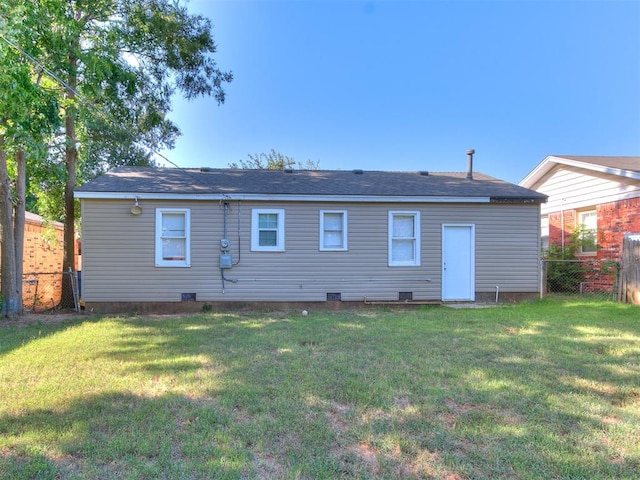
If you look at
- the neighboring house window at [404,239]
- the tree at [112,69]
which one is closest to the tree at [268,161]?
the tree at [112,69]

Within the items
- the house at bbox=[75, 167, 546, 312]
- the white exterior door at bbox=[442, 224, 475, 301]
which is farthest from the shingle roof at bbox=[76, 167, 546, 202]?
the white exterior door at bbox=[442, 224, 475, 301]

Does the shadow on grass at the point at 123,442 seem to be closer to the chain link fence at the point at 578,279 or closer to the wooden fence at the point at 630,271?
the wooden fence at the point at 630,271

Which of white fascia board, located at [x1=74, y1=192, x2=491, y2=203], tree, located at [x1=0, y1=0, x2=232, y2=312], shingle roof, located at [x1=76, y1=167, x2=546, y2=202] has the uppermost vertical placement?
tree, located at [x1=0, y1=0, x2=232, y2=312]

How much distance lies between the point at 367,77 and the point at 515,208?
9.72 meters

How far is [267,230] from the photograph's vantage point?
8.91 metres

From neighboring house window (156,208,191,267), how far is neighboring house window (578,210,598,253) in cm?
1187

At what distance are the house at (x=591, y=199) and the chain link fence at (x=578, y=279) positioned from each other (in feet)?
1.70

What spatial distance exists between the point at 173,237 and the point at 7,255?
3410 millimetres

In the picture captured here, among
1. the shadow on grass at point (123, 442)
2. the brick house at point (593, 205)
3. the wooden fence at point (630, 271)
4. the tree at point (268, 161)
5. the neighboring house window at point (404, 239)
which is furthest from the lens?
the tree at point (268, 161)

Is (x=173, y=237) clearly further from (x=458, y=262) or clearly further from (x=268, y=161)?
(x=268, y=161)

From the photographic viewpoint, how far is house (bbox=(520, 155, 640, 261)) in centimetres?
1012

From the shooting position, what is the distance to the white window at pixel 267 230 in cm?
884

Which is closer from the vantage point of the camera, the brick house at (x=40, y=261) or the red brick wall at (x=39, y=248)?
the brick house at (x=40, y=261)

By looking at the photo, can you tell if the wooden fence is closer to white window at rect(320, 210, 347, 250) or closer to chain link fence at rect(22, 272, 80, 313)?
white window at rect(320, 210, 347, 250)
